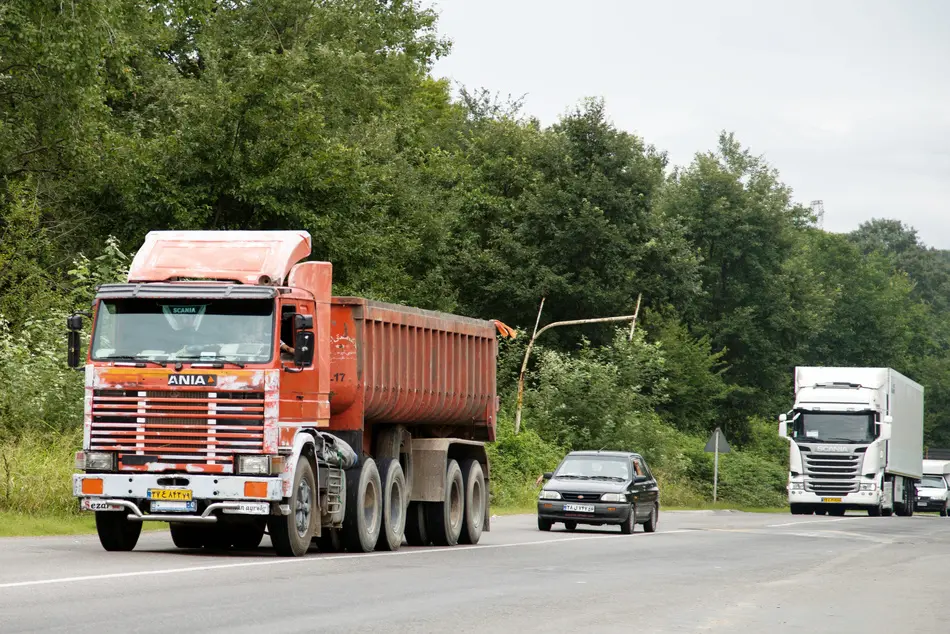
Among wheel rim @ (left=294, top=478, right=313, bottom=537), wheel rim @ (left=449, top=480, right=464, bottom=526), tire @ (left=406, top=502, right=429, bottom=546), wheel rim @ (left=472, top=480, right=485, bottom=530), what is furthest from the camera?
wheel rim @ (left=472, top=480, right=485, bottom=530)

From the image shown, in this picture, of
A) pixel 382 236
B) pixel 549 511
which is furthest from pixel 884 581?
pixel 382 236

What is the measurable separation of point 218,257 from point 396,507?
4.79 meters

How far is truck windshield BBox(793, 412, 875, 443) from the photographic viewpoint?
46.5 metres

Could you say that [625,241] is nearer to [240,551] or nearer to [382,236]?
[382,236]

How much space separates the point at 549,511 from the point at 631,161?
96.9ft

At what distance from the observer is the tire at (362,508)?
62.7 ft

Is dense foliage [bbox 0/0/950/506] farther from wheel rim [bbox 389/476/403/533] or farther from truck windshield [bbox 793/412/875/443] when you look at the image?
wheel rim [bbox 389/476/403/533]

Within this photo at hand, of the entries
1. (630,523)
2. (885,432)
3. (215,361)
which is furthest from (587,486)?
(885,432)

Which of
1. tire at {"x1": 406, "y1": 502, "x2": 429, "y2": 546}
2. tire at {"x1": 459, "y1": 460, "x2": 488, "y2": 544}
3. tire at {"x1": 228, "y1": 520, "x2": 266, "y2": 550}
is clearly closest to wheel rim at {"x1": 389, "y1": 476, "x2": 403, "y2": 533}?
tire at {"x1": 406, "y1": 502, "x2": 429, "y2": 546}

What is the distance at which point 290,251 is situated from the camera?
18047 mm

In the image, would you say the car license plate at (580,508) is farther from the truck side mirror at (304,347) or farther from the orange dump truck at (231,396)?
the truck side mirror at (304,347)

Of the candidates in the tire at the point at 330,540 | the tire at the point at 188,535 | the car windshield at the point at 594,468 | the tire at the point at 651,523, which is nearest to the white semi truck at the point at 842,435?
the tire at the point at 651,523

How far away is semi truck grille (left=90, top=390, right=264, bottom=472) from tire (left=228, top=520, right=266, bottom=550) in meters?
3.17

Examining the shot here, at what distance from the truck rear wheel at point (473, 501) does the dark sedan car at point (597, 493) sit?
4.53 meters
